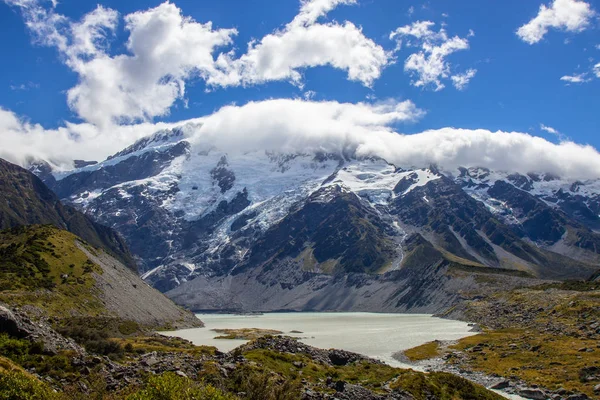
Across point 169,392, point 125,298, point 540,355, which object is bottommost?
point 540,355

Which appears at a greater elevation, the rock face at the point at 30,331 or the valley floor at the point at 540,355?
the rock face at the point at 30,331

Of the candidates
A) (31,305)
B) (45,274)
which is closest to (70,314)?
(31,305)

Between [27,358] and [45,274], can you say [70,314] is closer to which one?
[45,274]

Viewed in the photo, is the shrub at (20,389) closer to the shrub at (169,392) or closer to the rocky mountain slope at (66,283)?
the shrub at (169,392)

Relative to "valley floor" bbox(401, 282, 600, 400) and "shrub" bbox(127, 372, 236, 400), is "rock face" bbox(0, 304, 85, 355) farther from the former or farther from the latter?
"valley floor" bbox(401, 282, 600, 400)

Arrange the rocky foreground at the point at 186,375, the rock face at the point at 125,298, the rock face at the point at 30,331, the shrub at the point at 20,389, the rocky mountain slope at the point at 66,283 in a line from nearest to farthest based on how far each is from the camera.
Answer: the shrub at the point at 20,389 → the rocky foreground at the point at 186,375 → the rock face at the point at 30,331 → the rocky mountain slope at the point at 66,283 → the rock face at the point at 125,298

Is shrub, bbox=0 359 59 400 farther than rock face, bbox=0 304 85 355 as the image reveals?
No

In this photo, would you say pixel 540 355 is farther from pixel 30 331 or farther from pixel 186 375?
pixel 30 331

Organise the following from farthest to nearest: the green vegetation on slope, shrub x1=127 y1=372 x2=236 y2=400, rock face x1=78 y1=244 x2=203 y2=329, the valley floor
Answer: rock face x1=78 y1=244 x2=203 y2=329 < the green vegetation on slope < the valley floor < shrub x1=127 y1=372 x2=236 y2=400

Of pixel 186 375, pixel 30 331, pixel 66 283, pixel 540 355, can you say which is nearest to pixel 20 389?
pixel 186 375

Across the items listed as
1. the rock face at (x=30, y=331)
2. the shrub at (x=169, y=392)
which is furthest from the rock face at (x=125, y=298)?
the shrub at (x=169, y=392)

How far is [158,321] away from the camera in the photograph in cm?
18212

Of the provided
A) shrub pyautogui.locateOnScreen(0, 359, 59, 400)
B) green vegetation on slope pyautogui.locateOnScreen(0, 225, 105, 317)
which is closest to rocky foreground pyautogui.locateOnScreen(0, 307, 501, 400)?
shrub pyautogui.locateOnScreen(0, 359, 59, 400)

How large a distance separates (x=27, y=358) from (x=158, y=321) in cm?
14782
